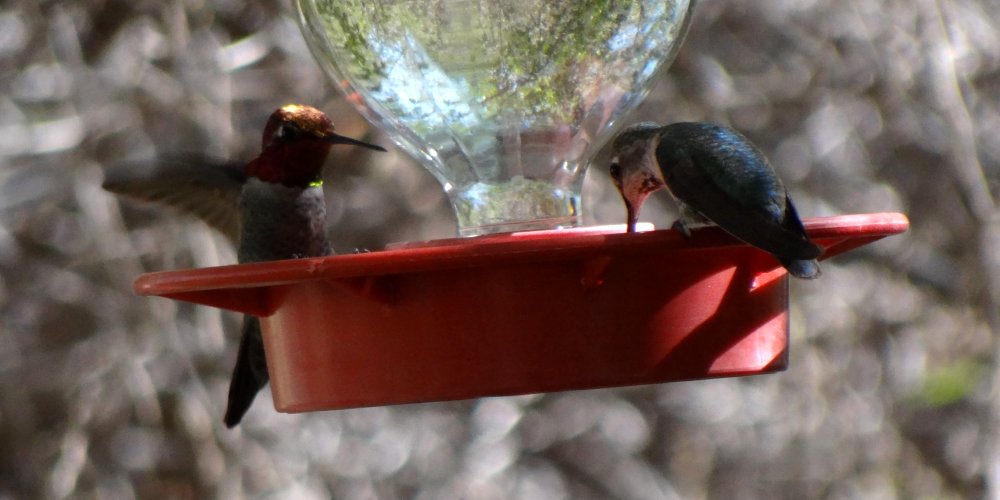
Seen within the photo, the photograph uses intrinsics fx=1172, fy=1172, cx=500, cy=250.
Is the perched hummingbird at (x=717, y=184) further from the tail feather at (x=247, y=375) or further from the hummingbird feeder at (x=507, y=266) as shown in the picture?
the tail feather at (x=247, y=375)

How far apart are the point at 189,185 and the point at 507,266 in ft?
4.60

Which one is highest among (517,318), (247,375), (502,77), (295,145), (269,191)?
(502,77)

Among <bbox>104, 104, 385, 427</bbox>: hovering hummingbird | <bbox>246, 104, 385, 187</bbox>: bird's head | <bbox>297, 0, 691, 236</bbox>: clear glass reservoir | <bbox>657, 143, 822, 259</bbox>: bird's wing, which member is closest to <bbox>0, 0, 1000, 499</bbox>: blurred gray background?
<bbox>104, 104, 385, 427</bbox>: hovering hummingbird

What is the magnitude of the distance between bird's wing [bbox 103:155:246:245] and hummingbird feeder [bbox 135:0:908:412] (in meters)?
0.64

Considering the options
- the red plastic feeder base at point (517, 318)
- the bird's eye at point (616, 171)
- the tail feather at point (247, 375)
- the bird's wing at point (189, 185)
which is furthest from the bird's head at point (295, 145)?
the red plastic feeder base at point (517, 318)

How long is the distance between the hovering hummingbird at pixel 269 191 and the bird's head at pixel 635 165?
694mm

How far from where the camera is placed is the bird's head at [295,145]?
250 cm

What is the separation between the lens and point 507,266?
1.64 meters

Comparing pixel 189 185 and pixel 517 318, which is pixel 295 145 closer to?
pixel 189 185

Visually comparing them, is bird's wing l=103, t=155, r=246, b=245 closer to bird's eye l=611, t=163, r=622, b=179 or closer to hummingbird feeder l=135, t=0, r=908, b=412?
hummingbird feeder l=135, t=0, r=908, b=412

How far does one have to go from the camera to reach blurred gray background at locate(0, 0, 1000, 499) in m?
3.62

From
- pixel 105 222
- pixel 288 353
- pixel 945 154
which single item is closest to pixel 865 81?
pixel 945 154

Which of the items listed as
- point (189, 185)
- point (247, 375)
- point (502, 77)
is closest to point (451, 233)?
point (189, 185)

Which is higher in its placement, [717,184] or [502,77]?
[502,77]
